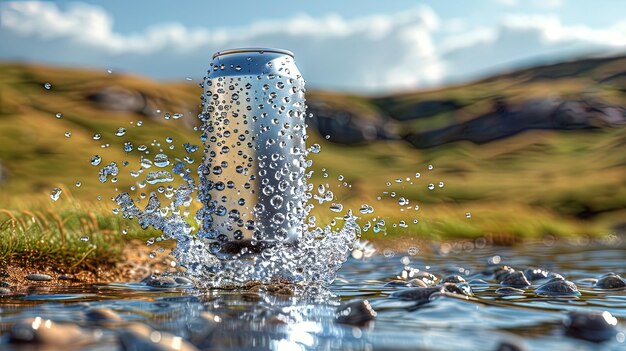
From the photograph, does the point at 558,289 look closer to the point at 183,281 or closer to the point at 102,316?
the point at 183,281

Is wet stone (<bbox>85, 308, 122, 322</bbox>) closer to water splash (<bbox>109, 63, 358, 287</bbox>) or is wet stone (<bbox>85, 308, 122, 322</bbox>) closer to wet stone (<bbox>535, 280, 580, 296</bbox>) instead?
water splash (<bbox>109, 63, 358, 287</bbox>)

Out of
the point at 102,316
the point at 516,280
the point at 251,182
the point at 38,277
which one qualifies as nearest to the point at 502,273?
the point at 516,280

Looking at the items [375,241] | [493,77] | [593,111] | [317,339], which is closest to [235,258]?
[317,339]

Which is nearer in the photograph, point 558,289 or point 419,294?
point 419,294

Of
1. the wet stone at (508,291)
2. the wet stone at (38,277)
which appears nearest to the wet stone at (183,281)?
the wet stone at (38,277)

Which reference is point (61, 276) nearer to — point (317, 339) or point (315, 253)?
point (315, 253)

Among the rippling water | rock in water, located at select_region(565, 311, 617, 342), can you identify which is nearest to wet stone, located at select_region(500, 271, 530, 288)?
the rippling water
